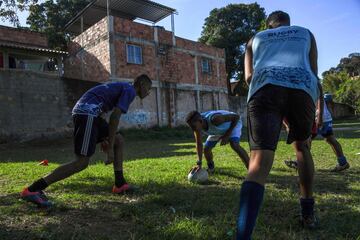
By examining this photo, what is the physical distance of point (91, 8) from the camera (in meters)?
23.7

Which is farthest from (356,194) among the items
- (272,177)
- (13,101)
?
(13,101)

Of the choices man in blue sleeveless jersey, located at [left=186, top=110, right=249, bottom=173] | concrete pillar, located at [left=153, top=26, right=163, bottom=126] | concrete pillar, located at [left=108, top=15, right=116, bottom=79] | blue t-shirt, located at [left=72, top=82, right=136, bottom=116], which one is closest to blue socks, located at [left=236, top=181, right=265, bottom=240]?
blue t-shirt, located at [left=72, top=82, right=136, bottom=116]

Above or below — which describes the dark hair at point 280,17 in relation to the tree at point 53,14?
below

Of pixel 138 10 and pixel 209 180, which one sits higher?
pixel 138 10

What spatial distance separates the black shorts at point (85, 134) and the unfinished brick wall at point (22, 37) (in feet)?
73.4

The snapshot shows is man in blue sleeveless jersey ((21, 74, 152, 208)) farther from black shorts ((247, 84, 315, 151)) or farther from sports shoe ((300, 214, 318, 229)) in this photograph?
sports shoe ((300, 214, 318, 229))

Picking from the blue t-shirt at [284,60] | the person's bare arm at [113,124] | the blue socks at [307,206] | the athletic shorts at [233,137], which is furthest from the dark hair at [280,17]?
the athletic shorts at [233,137]

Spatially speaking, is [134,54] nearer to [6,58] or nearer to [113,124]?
[6,58]

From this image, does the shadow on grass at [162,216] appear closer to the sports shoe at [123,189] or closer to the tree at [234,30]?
the sports shoe at [123,189]

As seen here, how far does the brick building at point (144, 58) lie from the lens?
22297mm

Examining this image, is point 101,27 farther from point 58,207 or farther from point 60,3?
point 58,207

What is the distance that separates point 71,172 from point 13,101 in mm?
14349

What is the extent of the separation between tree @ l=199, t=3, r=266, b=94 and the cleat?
121 feet

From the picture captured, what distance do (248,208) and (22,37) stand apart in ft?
84.4
